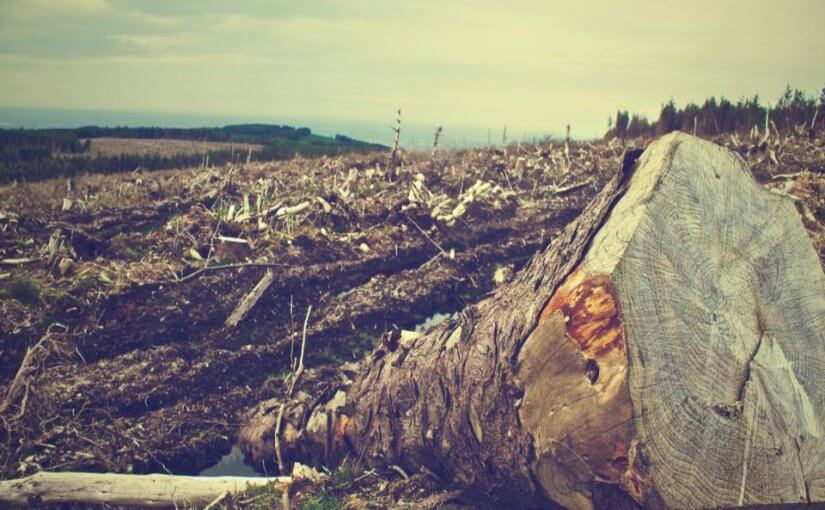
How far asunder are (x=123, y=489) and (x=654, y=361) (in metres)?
4.36

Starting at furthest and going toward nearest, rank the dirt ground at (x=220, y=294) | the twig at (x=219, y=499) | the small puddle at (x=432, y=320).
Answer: the small puddle at (x=432, y=320) < the dirt ground at (x=220, y=294) < the twig at (x=219, y=499)

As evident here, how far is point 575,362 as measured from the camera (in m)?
3.28

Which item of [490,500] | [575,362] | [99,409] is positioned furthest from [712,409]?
[99,409]

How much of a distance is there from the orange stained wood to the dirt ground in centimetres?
184

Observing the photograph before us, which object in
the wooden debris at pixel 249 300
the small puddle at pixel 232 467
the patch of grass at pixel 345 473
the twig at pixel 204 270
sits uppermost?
the twig at pixel 204 270

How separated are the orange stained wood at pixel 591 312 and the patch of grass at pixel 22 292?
6.48m

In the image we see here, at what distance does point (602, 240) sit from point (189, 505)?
12.8ft

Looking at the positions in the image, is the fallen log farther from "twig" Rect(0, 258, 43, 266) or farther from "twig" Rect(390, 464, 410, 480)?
"twig" Rect(0, 258, 43, 266)

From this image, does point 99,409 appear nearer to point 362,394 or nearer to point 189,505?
point 189,505

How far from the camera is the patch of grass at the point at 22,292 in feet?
22.4

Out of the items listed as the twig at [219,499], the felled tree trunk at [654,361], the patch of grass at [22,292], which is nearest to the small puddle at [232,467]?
the twig at [219,499]

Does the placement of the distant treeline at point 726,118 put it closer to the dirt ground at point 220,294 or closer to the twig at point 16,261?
the dirt ground at point 220,294

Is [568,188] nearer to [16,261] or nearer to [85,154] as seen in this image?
[16,261]

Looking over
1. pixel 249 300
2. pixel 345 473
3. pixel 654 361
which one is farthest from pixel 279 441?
pixel 654 361
